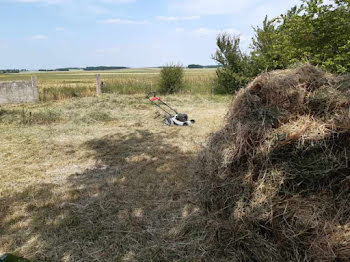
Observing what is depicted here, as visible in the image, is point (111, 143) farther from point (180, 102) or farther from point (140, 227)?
point (180, 102)

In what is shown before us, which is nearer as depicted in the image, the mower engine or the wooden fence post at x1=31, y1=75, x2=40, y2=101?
the mower engine

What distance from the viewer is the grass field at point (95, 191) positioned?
238cm

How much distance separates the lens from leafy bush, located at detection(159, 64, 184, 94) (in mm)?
14711

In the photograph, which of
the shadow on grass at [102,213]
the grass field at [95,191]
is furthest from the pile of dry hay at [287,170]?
the shadow on grass at [102,213]

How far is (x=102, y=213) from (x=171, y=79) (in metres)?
12.6

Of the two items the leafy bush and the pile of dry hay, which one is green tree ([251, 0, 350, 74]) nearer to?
the pile of dry hay

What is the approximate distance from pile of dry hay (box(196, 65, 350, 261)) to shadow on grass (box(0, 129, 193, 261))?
849mm

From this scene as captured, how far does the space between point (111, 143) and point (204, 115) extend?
3970mm

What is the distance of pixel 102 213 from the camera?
9.46 feet

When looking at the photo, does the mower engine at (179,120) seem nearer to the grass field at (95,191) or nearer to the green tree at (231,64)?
the grass field at (95,191)

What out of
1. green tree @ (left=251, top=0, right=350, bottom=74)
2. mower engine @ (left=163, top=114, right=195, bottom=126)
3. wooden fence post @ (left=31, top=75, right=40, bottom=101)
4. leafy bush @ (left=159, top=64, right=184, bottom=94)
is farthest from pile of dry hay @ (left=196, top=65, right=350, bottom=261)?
leafy bush @ (left=159, top=64, right=184, bottom=94)

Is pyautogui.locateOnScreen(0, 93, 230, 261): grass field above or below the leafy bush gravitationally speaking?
below

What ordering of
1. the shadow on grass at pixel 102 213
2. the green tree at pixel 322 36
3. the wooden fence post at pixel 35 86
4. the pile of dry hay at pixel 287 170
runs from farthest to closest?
the wooden fence post at pixel 35 86 → the green tree at pixel 322 36 → the shadow on grass at pixel 102 213 → the pile of dry hay at pixel 287 170

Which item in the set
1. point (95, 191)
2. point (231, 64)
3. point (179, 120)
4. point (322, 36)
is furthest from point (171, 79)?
point (95, 191)
